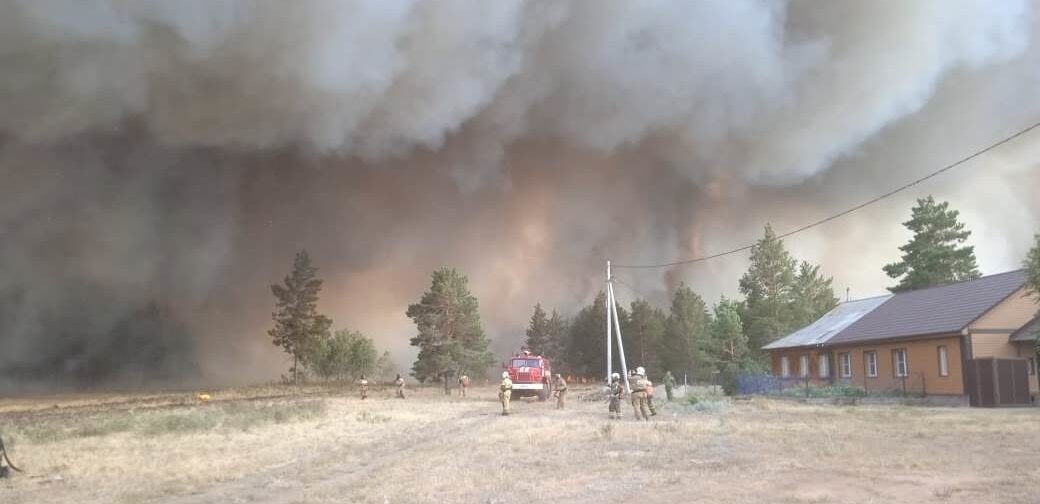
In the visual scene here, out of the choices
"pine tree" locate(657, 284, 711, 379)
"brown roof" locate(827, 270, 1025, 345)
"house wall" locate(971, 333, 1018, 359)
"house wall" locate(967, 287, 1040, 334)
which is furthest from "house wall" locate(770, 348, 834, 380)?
"pine tree" locate(657, 284, 711, 379)

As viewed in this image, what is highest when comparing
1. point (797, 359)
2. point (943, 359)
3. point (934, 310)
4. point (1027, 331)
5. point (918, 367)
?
point (934, 310)

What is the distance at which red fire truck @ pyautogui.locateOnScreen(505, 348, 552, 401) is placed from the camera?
39.7 m

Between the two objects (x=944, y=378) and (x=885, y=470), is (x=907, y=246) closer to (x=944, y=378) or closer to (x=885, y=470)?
(x=944, y=378)

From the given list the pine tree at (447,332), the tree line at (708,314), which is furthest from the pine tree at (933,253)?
the pine tree at (447,332)

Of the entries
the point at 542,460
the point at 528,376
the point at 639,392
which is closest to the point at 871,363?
the point at 528,376

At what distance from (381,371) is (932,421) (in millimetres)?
81546

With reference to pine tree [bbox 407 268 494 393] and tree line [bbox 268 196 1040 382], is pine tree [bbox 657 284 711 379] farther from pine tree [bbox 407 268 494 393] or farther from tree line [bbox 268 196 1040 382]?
pine tree [bbox 407 268 494 393]

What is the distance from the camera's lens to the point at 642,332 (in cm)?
9575

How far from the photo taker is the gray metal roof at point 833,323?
40.8m

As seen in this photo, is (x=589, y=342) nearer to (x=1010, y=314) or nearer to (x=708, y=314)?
(x=708, y=314)

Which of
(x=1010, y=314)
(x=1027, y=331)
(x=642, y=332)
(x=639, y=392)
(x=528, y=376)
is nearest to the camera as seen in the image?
(x=639, y=392)

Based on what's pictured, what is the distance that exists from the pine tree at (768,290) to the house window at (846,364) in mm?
28845

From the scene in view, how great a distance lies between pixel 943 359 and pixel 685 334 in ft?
150

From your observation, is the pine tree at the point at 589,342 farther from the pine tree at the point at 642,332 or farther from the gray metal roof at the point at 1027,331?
the gray metal roof at the point at 1027,331
